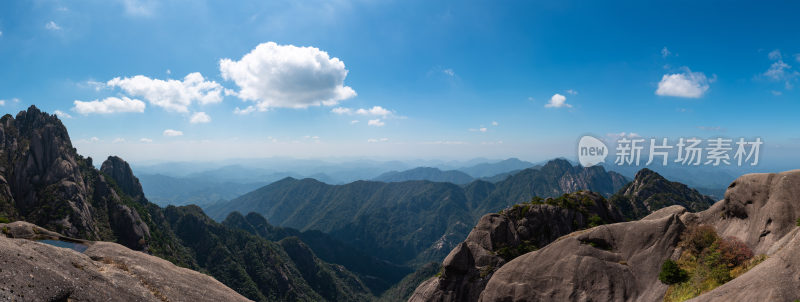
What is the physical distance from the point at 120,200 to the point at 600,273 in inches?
7433

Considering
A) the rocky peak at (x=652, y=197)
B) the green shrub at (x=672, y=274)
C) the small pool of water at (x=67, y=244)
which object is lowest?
the rocky peak at (x=652, y=197)

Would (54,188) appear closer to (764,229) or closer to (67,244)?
(67,244)

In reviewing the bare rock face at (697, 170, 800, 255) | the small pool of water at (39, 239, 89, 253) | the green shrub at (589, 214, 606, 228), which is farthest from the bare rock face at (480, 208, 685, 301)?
the small pool of water at (39, 239, 89, 253)

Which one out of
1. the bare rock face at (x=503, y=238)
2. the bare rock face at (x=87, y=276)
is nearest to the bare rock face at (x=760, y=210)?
the bare rock face at (x=503, y=238)

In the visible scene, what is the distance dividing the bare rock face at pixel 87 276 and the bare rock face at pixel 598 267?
102 feet

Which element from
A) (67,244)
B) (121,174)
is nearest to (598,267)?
(67,244)

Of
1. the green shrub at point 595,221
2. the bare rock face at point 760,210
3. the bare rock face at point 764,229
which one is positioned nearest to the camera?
the bare rock face at point 764,229

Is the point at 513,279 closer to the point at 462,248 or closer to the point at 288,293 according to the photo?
the point at 462,248

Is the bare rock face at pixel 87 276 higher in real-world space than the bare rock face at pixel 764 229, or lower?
lower

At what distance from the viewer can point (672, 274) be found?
26.0 m

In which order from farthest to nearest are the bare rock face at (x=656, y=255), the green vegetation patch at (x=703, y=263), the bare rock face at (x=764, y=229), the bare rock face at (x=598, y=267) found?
the bare rock face at (x=598, y=267) < the green vegetation patch at (x=703, y=263) < the bare rock face at (x=656, y=255) < the bare rock face at (x=764, y=229)

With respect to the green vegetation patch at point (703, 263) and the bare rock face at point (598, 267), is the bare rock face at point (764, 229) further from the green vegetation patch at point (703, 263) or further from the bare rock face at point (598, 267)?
the bare rock face at point (598, 267)

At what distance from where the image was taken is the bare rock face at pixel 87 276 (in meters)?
16.4

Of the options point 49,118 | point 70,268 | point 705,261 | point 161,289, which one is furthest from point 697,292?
point 49,118
